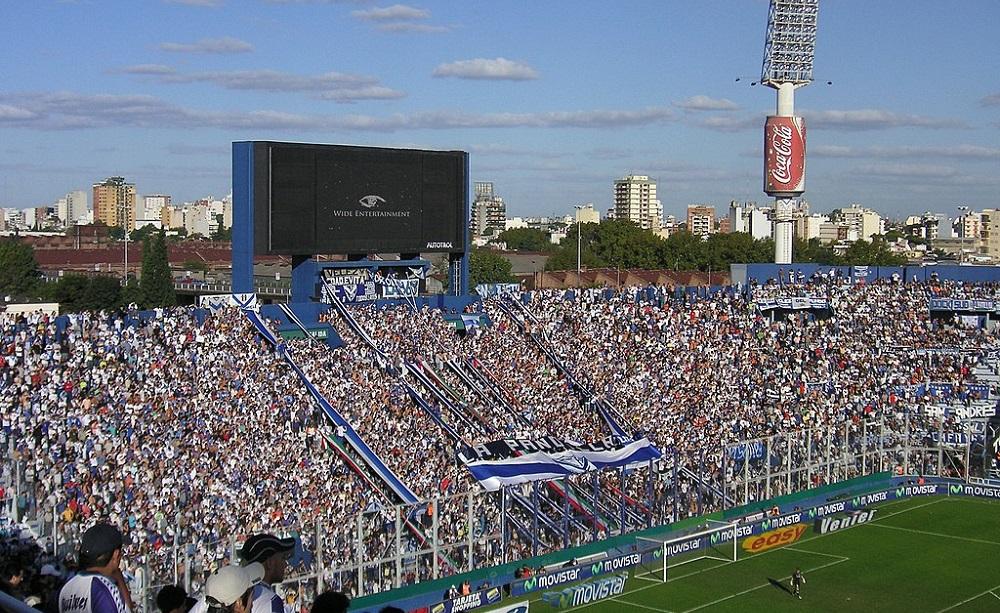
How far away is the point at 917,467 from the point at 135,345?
30.2m

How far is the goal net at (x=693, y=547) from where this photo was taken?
36.1 metres

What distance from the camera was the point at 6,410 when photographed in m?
32.5

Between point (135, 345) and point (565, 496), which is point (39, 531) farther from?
point (565, 496)

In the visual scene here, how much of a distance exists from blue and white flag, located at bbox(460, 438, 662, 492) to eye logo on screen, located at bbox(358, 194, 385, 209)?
11.2 metres

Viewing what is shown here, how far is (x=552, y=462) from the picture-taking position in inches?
1590

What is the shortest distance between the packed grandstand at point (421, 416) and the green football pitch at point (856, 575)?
8.23ft

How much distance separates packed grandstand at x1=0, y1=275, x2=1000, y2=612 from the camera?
31.4m

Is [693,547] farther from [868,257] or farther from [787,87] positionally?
[868,257]

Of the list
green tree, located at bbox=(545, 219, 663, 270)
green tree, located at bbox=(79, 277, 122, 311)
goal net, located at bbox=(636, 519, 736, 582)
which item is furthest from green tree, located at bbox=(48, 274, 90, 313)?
green tree, located at bbox=(545, 219, 663, 270)

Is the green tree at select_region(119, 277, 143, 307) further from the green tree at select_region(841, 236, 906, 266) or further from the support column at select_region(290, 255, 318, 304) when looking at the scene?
the green tree at select_region(841, 236, 906, 266)

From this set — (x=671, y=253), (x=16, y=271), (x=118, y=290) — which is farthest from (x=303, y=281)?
(x=671, y=253)

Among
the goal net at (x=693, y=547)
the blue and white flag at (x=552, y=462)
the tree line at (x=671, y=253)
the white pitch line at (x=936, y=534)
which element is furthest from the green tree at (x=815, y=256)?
the goal net at (x=693, y=547)

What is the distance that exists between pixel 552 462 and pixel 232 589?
108 ft

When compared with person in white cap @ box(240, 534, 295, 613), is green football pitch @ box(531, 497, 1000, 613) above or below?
below
